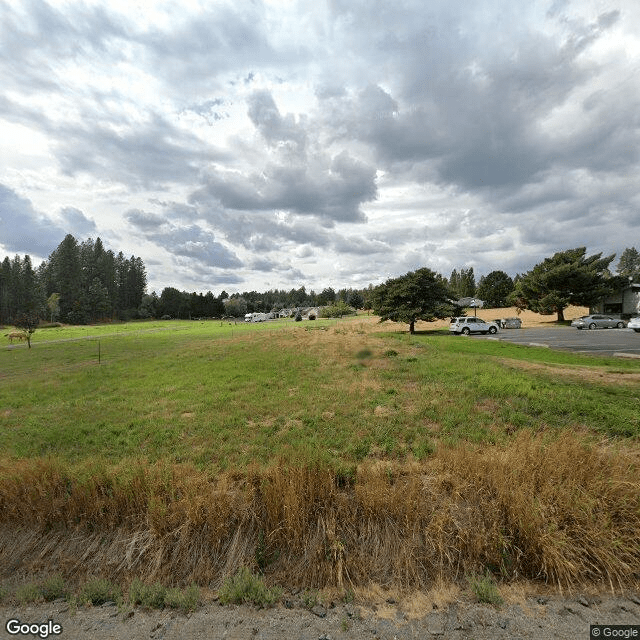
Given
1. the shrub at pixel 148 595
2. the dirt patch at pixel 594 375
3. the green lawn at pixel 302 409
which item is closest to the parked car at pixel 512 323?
the green lawn at pixel 302 409

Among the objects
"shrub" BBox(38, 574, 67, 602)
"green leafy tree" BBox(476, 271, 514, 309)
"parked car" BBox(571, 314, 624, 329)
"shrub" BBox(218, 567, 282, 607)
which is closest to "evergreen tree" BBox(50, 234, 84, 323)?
"shrub" BBox(38, 574, 67, 602)

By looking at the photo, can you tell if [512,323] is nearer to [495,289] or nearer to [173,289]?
[495,289]

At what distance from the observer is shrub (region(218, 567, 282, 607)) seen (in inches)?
153

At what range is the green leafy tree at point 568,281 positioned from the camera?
5184 cm

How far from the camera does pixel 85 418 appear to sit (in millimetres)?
10430

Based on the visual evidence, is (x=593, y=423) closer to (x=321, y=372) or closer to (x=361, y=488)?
(x=361, y=488)

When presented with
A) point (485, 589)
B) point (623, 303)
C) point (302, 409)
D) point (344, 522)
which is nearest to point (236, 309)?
point (623, 303)

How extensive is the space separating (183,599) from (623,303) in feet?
244

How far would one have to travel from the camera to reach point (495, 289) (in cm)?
9350

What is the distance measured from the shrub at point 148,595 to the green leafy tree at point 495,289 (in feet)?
335

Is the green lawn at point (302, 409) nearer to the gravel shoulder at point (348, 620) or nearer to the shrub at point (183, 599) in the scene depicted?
the shrub at point (183, 599)

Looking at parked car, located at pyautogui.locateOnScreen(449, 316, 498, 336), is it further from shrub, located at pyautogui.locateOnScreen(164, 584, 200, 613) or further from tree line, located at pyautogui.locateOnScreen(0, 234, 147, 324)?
tree line, located at pyautogui.locateOnScreen(0, 234, 147, 324)

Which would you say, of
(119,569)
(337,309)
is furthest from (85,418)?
(337,309)

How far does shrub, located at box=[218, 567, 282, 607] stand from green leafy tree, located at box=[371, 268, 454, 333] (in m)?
35.2
